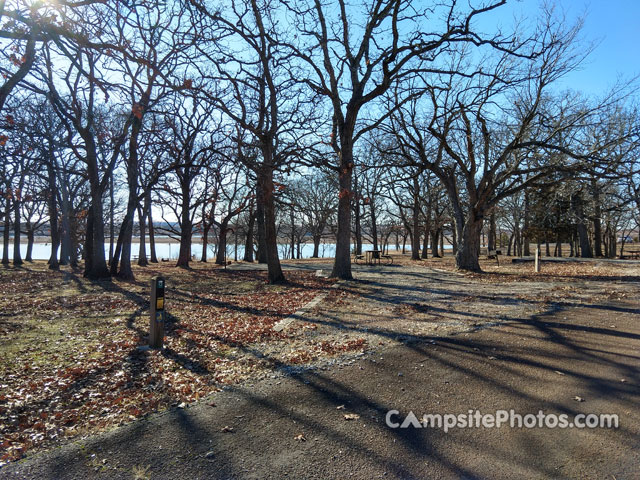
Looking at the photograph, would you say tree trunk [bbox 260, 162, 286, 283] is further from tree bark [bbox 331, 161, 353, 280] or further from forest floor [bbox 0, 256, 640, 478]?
forest floor [bbox 0, 256, 640, 478]

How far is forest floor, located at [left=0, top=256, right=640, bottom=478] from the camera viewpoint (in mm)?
2803

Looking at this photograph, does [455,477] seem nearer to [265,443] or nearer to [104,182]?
[265,443]

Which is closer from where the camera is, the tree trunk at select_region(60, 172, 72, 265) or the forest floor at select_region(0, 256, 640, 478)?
the forest floor at select_region(0, 256, 640, 478)

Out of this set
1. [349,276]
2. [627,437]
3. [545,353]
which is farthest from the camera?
[349,276]

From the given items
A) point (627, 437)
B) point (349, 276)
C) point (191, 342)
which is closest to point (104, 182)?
point (349, 276)

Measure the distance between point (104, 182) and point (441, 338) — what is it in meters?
13.7

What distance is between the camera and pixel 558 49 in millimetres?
14031

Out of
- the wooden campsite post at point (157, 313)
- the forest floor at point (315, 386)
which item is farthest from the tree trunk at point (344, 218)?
the wooden campsite post at point (157, 313)

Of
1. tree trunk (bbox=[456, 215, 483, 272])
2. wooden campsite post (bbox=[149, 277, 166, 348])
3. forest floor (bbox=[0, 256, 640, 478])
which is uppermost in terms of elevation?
tree trunk (bbox=[456, 215, 483, 272])

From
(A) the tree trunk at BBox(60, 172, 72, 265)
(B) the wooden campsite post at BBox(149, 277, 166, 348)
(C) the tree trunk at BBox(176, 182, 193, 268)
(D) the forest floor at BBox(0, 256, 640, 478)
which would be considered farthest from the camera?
(A) the tree trunk at BBox(60, 172, 72, 265)

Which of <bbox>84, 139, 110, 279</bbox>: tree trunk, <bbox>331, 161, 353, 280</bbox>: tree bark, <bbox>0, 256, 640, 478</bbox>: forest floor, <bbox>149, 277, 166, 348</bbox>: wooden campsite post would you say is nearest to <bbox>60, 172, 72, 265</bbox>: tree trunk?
<bbox>84, 139, 110, 279</bbox>: tree trunk

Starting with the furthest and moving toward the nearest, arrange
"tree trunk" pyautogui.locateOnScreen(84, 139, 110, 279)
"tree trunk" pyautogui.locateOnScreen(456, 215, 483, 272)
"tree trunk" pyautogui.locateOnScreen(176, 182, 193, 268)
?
"tree trunk" pyautogui.locateOnScreen(176, 182, 193, 268)
"tree trunk" pyautogui.locateOnScreen(456, 215, 483, 272)
"tree trunk" pyautogui.locateOnScreen(84, 139, 110, 279)

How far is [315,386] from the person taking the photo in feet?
13.5

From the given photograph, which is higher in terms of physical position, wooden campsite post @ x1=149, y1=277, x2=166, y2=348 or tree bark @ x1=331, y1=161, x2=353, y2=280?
tree bark @ x1=331, y1=161, x2=353, y2=280
